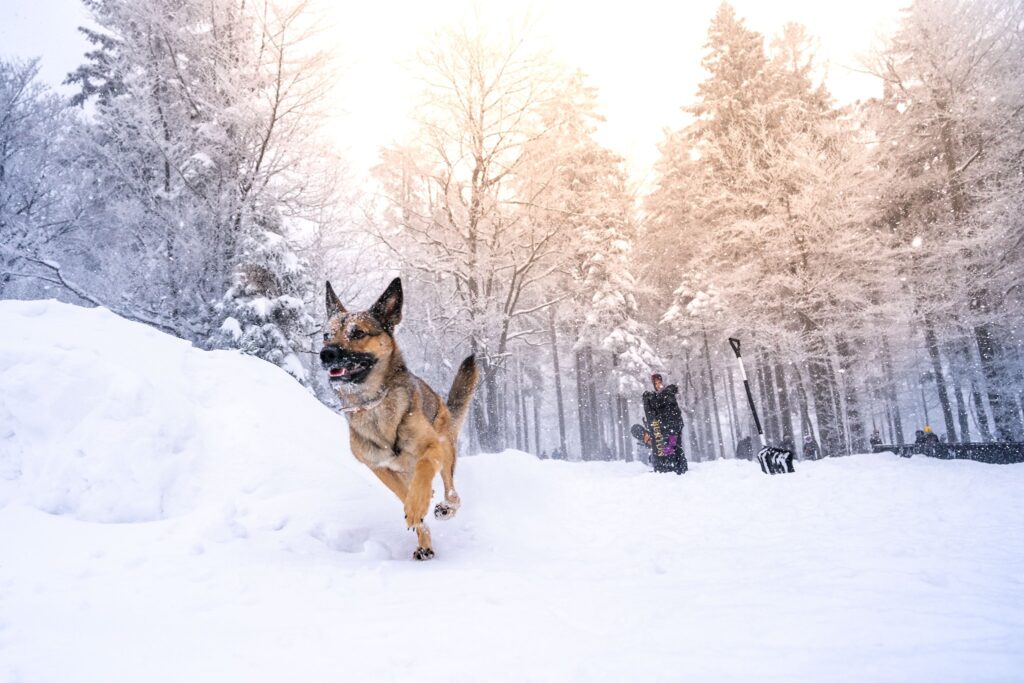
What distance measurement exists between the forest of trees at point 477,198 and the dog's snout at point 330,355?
34.9 ft

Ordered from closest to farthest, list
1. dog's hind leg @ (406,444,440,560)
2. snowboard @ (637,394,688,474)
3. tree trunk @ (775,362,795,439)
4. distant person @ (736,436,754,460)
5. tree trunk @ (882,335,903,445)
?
dog's hind leg @ (406,444,440,560)
snowboard @ (637,394,688,474)
tree trunk @ (775,362,795,439)
tree trunk @ (882,335,903,445)
distant person @ (736,436,754,460)

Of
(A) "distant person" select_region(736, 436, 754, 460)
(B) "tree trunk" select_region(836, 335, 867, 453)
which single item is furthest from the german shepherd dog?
(A) "distant person" select_region(736, 436, 754, 460)

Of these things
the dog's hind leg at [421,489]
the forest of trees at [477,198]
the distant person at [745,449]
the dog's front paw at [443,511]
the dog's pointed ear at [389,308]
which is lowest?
the distant person at [745,449]

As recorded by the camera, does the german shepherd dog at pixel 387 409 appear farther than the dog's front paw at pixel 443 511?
No

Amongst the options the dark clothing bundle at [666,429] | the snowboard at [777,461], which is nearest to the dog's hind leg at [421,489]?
the snowboard at [777,461]

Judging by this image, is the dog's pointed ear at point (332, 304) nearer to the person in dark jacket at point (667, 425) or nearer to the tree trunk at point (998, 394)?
the person in dark jacket at point (667, 425)

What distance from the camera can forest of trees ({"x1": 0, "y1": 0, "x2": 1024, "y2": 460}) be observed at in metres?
13.3

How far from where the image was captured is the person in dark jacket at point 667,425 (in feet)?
40.8

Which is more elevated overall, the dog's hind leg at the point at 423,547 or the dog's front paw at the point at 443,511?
the dog's front paw at the point at 443,511

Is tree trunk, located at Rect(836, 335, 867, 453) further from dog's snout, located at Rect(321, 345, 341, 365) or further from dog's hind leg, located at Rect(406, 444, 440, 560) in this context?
dog's snout, located at Rect(321, 345, 341, 365)

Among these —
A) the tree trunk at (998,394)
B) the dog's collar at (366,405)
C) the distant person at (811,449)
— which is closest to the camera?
the dog's collar at (366,405)

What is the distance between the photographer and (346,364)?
3631 millimetres

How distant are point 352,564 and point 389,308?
79.3 inches

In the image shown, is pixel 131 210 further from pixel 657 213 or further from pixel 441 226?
pixel 657 213
